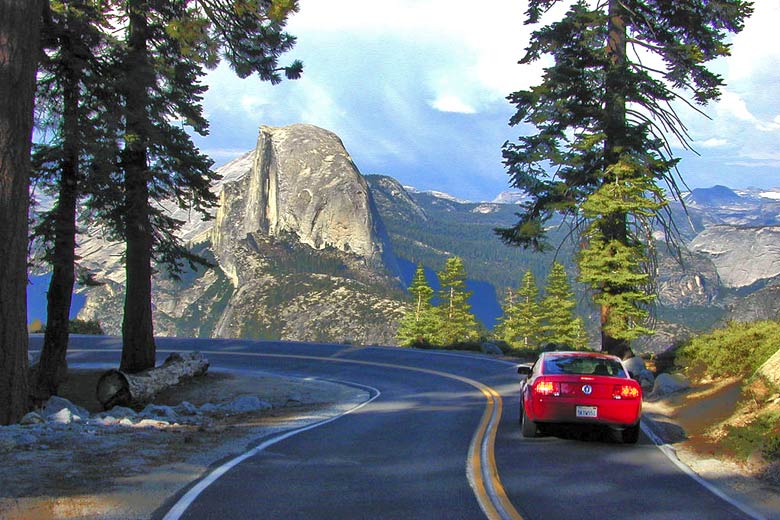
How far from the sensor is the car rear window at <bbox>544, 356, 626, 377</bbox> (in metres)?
11.1

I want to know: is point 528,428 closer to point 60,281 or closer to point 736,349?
point 736,349

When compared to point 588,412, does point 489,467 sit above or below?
below

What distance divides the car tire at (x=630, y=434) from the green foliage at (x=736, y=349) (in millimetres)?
5498

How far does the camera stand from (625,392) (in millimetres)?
10625

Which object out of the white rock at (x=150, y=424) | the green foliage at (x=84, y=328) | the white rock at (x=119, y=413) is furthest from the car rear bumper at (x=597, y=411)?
the green foliage at (x=84, y=328)

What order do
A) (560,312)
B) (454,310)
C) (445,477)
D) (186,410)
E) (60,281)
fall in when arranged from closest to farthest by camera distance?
1. (445,477)
2. (186,410)
3. (60,281)
4. (560,312)
5. (454,310)

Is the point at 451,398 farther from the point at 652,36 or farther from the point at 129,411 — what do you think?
the point at 652,36

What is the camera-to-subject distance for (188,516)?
19.3ft

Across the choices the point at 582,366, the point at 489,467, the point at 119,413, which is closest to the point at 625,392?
the point at 582,366

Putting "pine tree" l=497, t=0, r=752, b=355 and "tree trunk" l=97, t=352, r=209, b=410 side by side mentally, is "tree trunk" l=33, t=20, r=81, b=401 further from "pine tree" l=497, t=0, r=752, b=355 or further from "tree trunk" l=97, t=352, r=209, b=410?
"pine tree" l=497, t=0, r=752, b=355

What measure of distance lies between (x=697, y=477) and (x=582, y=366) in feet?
9.62

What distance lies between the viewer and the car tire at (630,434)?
10844 millimetres

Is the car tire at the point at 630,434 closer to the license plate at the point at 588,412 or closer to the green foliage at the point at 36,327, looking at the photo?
the license plate at the point at 588,412

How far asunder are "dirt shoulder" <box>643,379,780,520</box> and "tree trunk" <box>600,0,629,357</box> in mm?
5948
